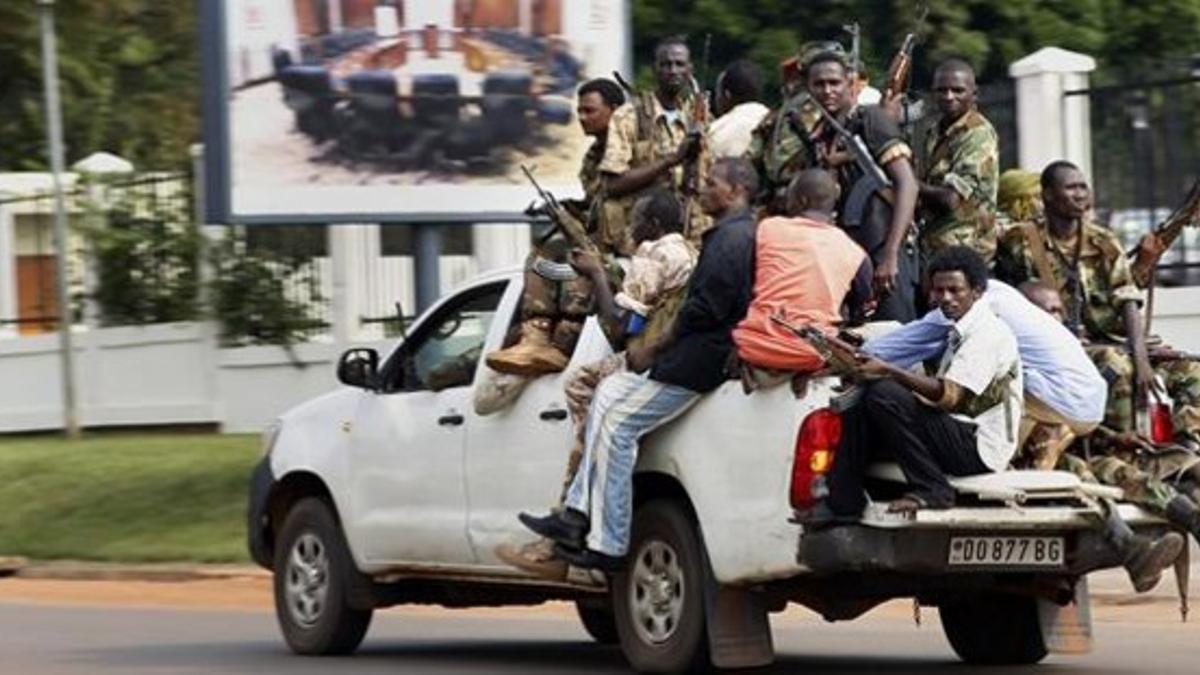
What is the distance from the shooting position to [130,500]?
2200cm

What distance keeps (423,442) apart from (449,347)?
0.48 meters

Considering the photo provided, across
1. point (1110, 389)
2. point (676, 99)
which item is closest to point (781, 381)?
point (1110, 389)

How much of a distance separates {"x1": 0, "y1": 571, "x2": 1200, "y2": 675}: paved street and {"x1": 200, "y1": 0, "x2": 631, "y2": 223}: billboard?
12.2 feet

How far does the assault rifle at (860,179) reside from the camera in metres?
12.0

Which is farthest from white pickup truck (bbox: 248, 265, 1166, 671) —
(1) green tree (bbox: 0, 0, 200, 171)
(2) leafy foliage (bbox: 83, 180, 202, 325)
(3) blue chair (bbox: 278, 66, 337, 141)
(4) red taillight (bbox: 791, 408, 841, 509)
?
(1) green tree (bbox: 0, 0, 200, 171)

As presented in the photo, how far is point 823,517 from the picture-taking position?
10742 mm

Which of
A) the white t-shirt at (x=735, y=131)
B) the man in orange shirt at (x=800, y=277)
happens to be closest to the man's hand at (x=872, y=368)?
the man in orange shirt at (x=800, y=277)

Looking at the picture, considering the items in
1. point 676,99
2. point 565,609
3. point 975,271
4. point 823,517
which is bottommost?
point 565,609

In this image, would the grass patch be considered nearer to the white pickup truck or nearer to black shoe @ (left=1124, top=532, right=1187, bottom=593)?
the white pickup truck

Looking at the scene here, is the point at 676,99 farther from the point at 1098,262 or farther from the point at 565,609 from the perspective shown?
the point at 565,609

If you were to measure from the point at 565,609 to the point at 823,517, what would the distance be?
6.56 m

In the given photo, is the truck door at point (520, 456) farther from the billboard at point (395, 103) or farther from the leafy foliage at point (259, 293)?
the leafy foliage at point (259, 293)

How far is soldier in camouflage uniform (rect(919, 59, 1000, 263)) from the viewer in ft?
40.5

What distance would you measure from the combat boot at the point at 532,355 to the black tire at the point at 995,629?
1965mm
